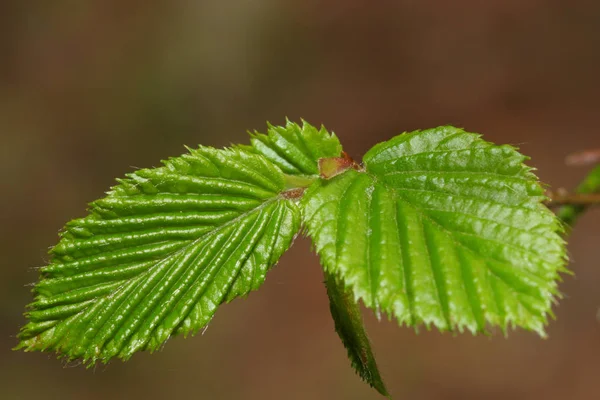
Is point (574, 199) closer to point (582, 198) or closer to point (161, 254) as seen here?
point (582, 198)

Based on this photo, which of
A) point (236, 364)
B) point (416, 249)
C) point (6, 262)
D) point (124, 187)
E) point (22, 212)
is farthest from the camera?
point (22, 212)

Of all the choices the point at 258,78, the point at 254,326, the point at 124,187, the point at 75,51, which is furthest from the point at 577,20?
the point at 124,187

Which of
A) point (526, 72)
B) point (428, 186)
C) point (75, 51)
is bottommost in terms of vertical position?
point (428, 186)

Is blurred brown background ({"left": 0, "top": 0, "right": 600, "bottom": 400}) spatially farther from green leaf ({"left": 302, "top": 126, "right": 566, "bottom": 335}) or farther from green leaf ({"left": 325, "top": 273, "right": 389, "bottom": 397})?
green leaf ({"left": 302, "top": 126, "right": 566, "bottom": 335})

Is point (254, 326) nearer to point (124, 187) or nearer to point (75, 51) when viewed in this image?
point (75, 51)

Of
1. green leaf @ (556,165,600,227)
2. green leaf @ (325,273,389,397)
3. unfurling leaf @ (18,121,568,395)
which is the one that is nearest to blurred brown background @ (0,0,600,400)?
green leaf @ (556,165,600,227)

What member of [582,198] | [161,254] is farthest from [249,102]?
[161,254]
